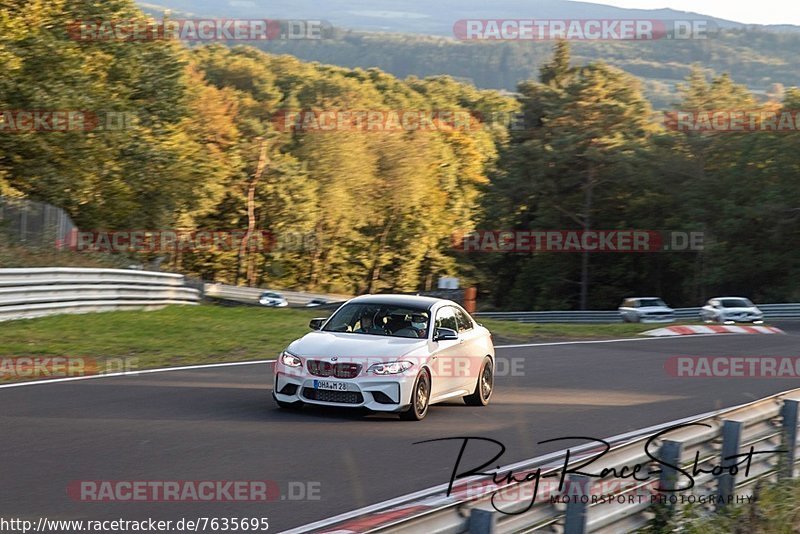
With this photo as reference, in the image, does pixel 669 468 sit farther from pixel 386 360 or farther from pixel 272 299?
pixel 272 299

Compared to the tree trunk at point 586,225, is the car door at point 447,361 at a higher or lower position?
higher

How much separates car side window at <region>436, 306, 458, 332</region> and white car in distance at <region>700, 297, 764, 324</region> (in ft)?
90.0

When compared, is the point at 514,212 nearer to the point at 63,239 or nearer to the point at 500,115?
the point at 500,115

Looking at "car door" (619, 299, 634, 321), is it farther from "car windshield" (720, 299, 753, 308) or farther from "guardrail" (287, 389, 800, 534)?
"guardrail" (287, 389, 800, 534)

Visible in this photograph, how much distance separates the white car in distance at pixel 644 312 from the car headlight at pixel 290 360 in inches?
1290

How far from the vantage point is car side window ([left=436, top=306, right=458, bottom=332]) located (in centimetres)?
1297

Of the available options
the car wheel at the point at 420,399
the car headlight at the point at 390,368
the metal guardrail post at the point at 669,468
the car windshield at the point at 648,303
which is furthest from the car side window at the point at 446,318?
the car windshield at the point at 648,303

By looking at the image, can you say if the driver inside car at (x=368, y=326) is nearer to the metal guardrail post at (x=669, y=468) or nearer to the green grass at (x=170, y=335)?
the green grass at (x=170, y=335)

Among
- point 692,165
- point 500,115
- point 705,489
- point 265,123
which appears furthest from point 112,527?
point 500,115

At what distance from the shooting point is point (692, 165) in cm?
6431

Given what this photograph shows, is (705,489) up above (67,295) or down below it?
above

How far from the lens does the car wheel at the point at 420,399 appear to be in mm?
11781

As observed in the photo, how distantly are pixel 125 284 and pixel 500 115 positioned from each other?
79276mm

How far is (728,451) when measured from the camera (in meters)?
7.64
